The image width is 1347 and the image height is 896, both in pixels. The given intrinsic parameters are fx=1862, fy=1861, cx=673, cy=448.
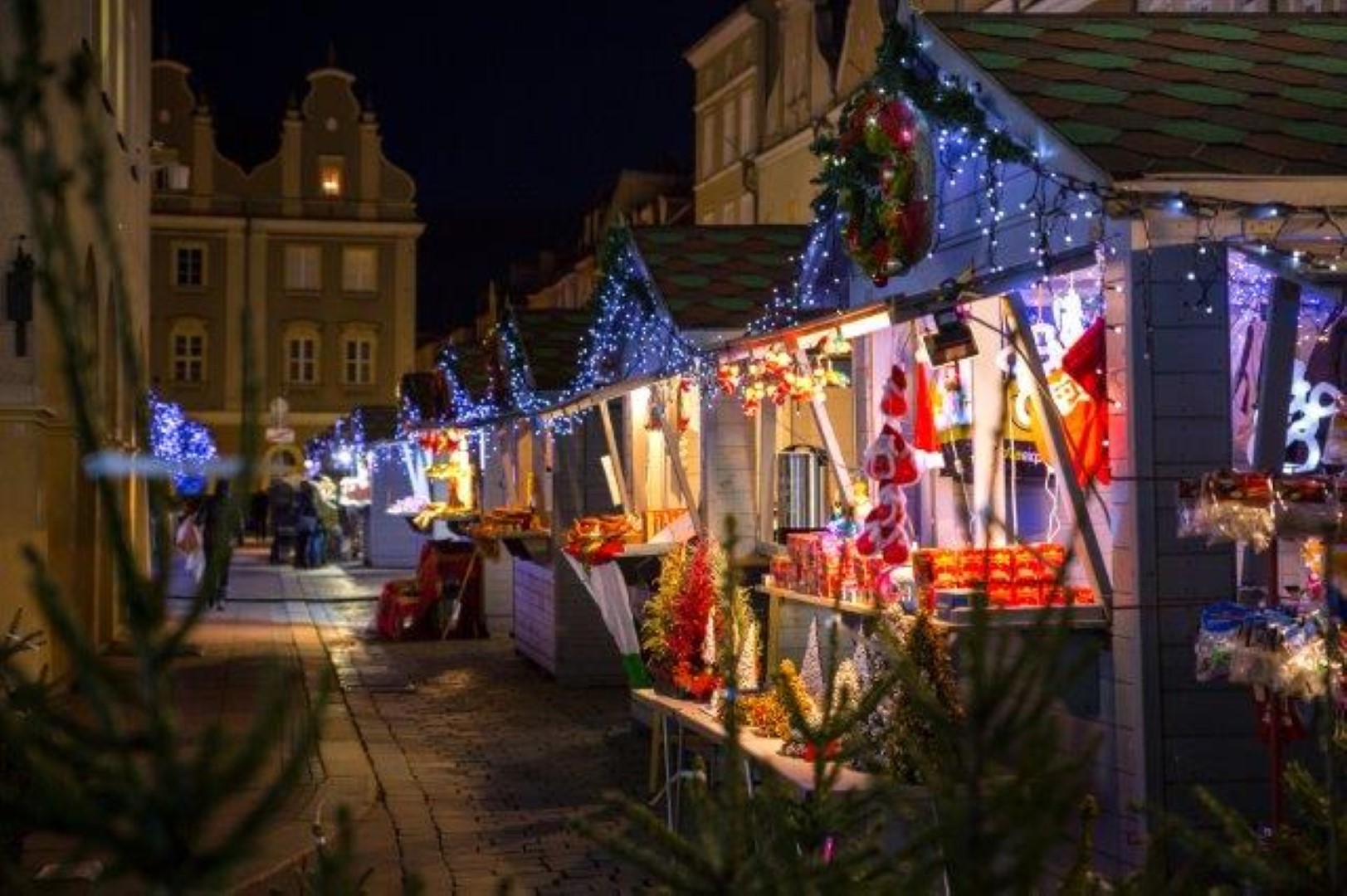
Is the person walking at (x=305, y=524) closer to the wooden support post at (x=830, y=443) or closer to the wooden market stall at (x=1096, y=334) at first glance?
the wooden support post at (x=830, y=443)

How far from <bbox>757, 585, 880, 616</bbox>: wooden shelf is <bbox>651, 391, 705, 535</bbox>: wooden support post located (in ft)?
6.14

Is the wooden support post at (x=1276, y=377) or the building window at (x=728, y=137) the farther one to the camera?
the building window at (x=728, y=137)

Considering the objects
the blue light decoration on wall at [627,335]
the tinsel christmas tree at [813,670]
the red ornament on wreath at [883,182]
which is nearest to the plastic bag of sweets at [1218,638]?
the tinsel christmas tree at [813,670]

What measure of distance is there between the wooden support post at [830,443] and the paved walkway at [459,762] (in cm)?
232

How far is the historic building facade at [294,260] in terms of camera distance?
6262cm

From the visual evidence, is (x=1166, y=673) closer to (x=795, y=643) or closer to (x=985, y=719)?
(x=795, y=643)

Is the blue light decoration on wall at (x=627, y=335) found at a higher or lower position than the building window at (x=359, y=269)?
lower

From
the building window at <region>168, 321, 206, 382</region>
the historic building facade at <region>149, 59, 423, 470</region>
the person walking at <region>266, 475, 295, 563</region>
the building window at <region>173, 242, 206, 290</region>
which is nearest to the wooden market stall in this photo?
the person walking at <region>266, 475, 295, 563</region>

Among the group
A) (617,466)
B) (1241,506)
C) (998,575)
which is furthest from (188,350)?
(1241,506)

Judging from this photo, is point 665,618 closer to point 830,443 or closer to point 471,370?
point 830,443

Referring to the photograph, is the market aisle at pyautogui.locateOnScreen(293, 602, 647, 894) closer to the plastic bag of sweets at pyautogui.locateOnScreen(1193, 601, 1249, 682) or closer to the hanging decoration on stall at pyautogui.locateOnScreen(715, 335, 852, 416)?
the plastic bag of sweets at pyautogui.locateOnScreen(1193, 601, 1249, 682)

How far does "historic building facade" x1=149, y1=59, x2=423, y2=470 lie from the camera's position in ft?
205

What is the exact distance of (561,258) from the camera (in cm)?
6481

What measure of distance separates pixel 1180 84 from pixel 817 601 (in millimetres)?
3253
